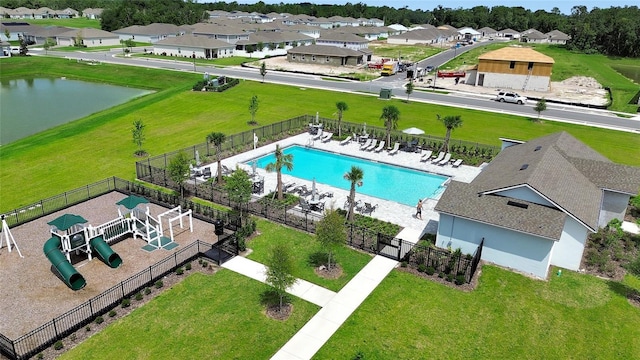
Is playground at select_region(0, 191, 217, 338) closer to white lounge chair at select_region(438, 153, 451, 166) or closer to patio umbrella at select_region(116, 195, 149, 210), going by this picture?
patio umbrella at select_region(116, 195, 149, 210)

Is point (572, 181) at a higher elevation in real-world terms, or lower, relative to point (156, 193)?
higher

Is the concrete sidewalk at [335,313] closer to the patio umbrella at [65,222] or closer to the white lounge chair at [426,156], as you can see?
the patio umbrella at [65,222]

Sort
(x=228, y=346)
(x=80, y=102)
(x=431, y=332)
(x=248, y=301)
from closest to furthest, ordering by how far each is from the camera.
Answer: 1. (x=228, y=346)
2. (x=431, y=332)
3. (x=248, y=301)
4. (x=80, y=102)

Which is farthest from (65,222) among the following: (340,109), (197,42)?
(197,42)

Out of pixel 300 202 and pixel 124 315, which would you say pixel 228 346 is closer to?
pixel 124 315

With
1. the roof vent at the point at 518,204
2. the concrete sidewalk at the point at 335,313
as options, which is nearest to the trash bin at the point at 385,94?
the roof vent at the point at 518,204

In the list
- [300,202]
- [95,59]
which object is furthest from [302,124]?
[95,59]

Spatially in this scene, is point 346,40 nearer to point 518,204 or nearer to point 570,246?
point 518,204
